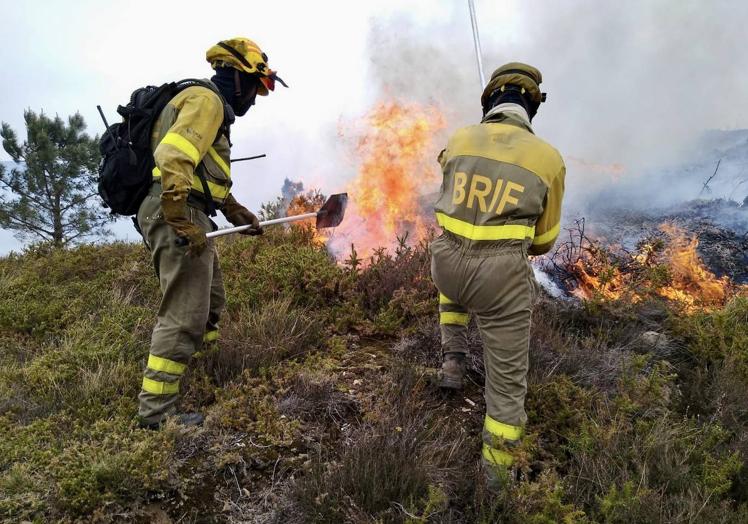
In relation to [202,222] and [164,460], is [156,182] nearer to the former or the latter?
[202,222]

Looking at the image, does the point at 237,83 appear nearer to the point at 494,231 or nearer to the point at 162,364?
the point at 162,364

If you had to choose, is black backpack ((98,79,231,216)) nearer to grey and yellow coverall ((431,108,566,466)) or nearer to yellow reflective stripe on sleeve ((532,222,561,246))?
grey and yellow coverall ((431,108,566,466))

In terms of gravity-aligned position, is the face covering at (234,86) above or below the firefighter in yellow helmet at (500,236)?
above

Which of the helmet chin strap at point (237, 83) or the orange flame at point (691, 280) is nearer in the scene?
the helmet chin strap at point (237, 83)

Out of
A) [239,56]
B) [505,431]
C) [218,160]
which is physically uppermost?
[239,56]

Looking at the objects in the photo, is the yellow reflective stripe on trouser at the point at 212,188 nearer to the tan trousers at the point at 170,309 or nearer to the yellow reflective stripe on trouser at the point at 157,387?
the tan trousers at the point at 170,309

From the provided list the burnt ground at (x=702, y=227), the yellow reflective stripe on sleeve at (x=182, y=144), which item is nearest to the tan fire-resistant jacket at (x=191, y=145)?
the yellow reflective stripe on sleeve at (x=182, y=144)

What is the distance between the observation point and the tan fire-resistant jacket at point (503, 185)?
263 cm

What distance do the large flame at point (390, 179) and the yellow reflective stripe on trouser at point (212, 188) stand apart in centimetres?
374

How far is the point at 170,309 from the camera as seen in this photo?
10.5ft

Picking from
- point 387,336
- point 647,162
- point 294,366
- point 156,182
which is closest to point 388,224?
point 387,336

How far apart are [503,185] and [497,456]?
1.51 m

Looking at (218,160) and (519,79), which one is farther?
(218,160)

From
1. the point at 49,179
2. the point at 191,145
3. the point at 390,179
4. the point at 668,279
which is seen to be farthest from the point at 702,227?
the point at 49,179
